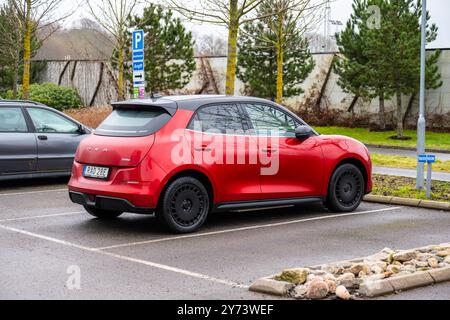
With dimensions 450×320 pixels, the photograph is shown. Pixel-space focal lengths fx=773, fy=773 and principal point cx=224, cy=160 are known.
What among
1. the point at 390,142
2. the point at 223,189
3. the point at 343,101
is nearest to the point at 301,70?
the point at 343,101

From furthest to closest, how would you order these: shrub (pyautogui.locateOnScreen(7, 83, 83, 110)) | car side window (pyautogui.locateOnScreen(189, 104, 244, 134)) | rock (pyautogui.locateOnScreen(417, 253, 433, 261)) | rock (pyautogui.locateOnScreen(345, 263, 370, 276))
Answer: shrub (pyautogui.locateOnScreen(7, 83, 83, 110)) < car side window (pyautogui.locateOnScreen(189, 104, 244, 134)) < rock (pyautogui.locateOnScreen(417, 253, 433, 261)) < rock (pyautogui.locateOnScreen(345, 263, 370, 276))

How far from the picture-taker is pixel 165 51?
34.1 meters

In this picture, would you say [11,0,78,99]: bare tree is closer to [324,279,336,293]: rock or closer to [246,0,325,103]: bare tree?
[246,0,325,103]: bare tree

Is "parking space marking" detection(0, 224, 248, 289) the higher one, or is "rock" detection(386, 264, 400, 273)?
"rock" detection(386, 264, 400, 273)

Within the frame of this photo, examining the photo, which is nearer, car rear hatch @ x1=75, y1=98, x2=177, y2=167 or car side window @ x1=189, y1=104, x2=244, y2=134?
car rear hatch @ x1=75, y1=98, x2=177, y2=167

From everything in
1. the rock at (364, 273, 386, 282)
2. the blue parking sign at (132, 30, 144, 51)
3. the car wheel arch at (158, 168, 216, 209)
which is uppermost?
the blue parking sign at (132, 30, 144, 51)

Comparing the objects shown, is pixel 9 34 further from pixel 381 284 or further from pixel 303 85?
pixel 381 284

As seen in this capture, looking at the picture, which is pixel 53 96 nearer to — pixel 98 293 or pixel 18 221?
pixel 18 221

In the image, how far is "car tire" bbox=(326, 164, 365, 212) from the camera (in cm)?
1091

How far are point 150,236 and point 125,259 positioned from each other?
1.35m

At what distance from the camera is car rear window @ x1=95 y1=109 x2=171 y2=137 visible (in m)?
9.34

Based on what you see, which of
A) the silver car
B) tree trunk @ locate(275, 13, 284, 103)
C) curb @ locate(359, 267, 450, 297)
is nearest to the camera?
curb @ locate(359, 267, 450, 297)

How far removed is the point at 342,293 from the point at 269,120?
4.52 m

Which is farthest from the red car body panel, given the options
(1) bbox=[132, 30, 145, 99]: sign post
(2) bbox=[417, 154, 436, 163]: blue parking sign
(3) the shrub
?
(3) the shrub
